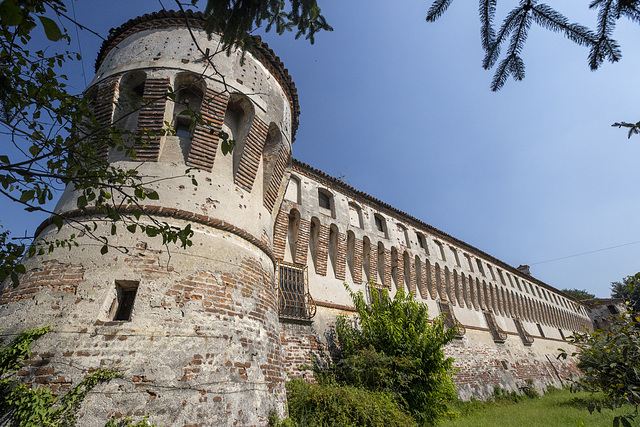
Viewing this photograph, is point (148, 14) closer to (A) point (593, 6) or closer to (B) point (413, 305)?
(A) point (593, 6)

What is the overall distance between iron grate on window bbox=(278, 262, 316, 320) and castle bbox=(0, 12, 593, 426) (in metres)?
0.04

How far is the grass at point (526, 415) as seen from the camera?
9.86m

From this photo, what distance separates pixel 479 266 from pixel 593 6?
71.7 feet

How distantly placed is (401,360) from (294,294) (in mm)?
3613

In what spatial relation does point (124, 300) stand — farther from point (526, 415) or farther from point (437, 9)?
point (526, 415)

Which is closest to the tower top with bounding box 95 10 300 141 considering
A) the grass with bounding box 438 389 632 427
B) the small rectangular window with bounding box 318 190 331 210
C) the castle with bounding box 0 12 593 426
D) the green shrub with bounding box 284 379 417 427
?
the castle with bounding box 0 12 593 426

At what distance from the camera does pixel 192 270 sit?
4969 mm

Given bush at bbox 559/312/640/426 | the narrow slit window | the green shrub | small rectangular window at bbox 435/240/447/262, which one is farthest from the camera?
small rectangular window at bbox 435/240/447/262

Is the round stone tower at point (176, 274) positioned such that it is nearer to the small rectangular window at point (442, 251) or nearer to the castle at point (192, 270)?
the castle at point (192, 270)

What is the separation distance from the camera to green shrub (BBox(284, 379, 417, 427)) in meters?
6.14

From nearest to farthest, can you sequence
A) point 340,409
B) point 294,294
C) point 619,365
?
1. point 619,365
2. point 340,409
3. point 294,294

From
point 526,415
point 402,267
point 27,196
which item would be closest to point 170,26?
point 27,196

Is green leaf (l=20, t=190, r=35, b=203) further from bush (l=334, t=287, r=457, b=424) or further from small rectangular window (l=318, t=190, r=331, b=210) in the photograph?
small rectangular window (l=318, t=190, r=331, b=210)

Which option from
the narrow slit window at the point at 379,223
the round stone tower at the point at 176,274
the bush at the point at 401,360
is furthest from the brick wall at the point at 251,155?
the narrow slit window at the point at 379,223
